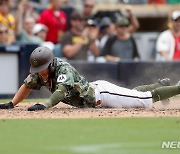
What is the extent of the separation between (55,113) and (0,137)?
2126 millimetres

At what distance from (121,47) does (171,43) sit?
3.67ft

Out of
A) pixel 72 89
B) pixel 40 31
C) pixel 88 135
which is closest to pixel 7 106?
pixel 72 89

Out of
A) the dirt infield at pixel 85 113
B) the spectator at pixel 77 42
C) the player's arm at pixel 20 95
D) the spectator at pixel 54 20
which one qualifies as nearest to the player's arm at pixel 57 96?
the dirt infield at pixel 85 113

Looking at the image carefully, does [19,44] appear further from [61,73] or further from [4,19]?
[61,73]

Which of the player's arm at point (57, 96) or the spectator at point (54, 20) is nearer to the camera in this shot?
the player's arm at point (57, 96)

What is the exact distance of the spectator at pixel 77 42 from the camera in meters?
15.8

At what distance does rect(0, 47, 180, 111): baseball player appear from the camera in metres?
9.39

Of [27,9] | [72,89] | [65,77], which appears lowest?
[72,89]

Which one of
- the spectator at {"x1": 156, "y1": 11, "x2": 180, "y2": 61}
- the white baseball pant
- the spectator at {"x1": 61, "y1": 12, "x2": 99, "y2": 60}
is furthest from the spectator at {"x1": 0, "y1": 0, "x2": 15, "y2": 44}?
the white baseball pant

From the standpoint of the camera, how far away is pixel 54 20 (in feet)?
54.1

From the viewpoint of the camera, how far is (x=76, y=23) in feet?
52.0

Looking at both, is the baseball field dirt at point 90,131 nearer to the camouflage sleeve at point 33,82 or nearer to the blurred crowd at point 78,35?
the camouflage sleeve at point 33,82

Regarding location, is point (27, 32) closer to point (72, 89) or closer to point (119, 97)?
point (119, 97)

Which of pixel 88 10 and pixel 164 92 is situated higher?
pixel 88 10
